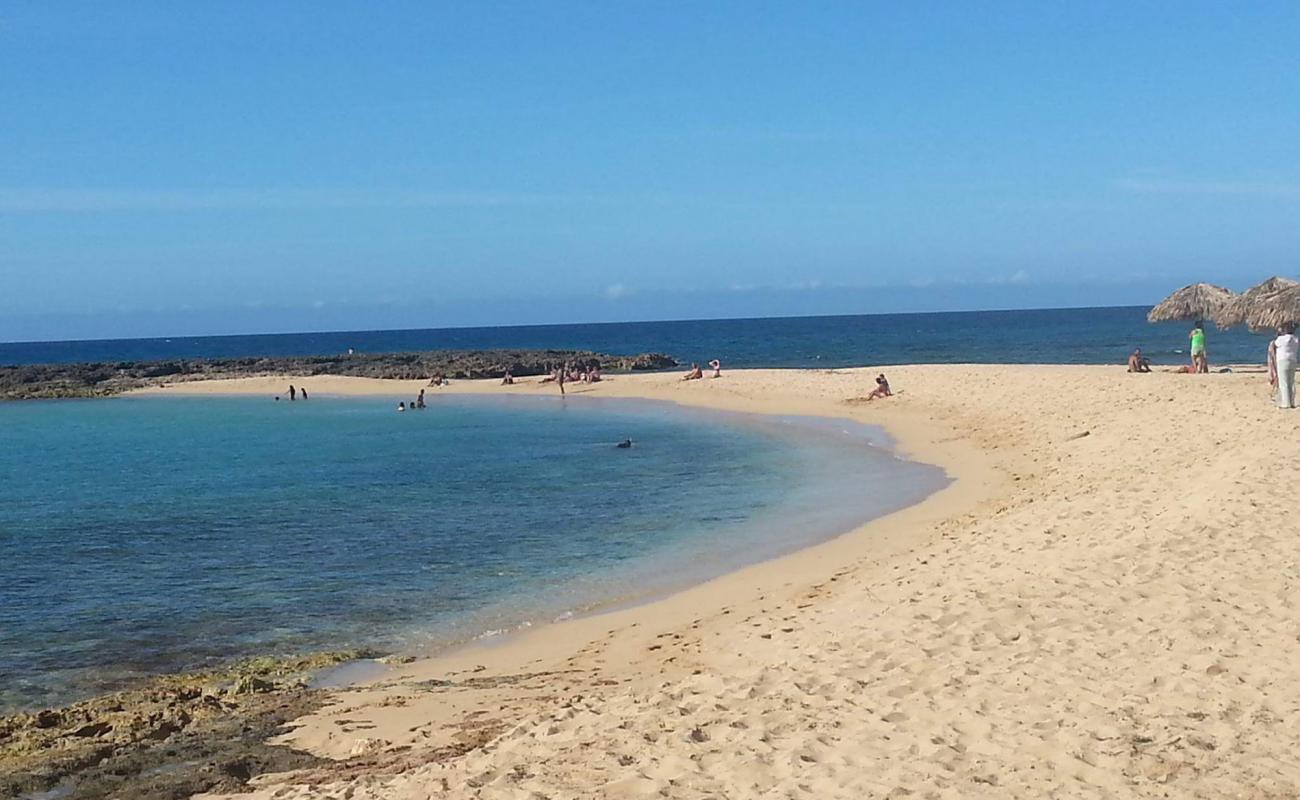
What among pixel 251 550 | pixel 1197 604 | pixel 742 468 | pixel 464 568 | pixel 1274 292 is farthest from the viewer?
pixel 1274 292

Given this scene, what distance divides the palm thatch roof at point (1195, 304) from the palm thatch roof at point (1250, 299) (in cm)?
95

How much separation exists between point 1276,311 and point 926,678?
2745 cm

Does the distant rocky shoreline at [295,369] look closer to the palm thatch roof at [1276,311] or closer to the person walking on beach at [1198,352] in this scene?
the person walking on beach at [1198,352]

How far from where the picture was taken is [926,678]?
751 cm

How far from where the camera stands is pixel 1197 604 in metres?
8.70

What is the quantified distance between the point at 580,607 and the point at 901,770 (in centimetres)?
633

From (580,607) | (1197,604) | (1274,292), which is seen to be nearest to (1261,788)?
(1197,604)

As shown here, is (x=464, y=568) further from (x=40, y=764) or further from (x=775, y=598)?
(x=40, y=764)

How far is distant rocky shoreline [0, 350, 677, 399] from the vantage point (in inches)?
2320

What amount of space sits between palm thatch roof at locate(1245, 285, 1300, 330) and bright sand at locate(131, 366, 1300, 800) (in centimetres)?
1726

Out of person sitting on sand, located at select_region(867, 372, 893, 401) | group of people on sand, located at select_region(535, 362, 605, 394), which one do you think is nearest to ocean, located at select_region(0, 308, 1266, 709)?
A: person sitting on sand, located at select_region(867, 372, 893, 401)

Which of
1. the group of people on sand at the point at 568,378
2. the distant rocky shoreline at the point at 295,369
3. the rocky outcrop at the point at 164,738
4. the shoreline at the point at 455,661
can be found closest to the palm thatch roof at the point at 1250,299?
the shoreline at the point at 455,661

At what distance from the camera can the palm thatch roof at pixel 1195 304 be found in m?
34.7

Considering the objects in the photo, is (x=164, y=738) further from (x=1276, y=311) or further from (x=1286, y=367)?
(x=1276, y=311)
